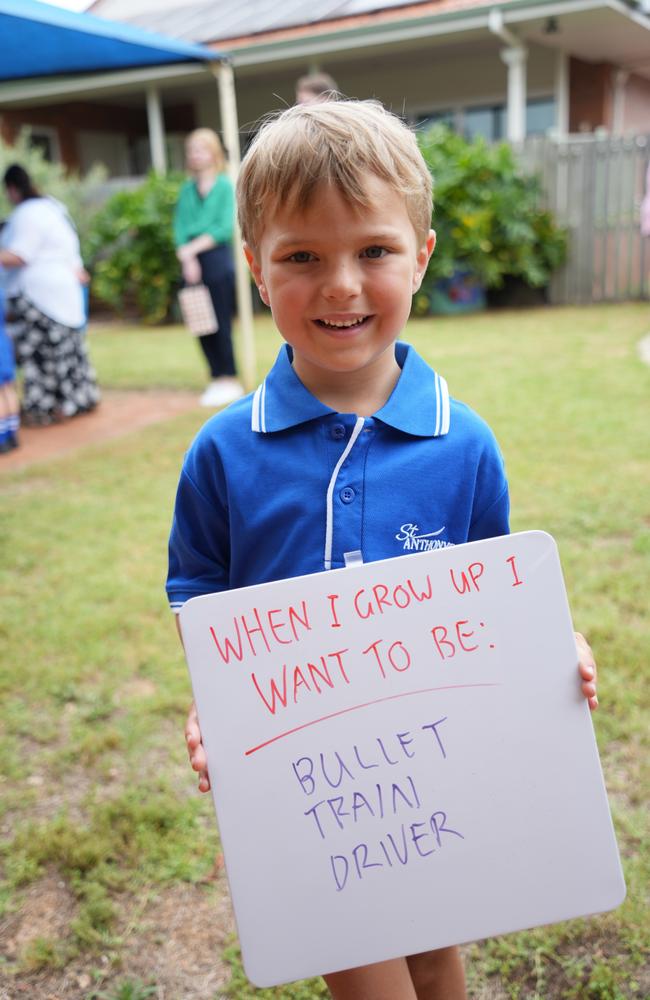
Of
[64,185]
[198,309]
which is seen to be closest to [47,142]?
[64,185]

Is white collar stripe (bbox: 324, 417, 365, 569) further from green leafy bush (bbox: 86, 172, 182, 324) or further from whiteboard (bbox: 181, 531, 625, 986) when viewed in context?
green leafy bush (bbox: 86, 172, 182, 324)

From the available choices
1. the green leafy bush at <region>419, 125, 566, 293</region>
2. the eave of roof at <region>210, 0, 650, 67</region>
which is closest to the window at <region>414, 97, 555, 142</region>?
the eave of roof at <region>210, 0, 650, 67</region>

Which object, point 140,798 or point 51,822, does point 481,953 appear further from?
point 51,822

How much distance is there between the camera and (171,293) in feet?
37.4

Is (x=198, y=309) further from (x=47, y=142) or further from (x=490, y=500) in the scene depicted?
(x=47, y=142)

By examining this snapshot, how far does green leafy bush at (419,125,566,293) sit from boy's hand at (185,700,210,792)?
30.0 ft

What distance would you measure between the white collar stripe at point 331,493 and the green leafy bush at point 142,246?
33.4ft

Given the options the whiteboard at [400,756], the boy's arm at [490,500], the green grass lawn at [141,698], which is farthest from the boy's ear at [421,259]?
the green grass lawn at [141,698]

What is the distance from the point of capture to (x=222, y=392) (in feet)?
21.0

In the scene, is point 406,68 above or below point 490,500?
above

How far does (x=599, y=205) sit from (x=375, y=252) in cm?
990

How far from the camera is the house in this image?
11672 mm

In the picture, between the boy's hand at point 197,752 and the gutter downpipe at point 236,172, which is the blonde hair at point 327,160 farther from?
the gutter downpipe at point 236,172

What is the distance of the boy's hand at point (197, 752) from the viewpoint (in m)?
1.11
